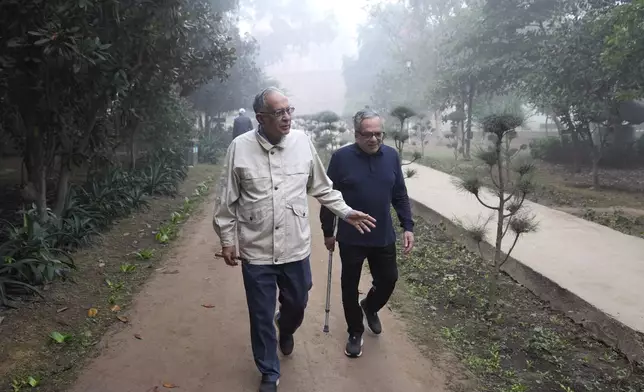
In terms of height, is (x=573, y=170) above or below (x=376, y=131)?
below

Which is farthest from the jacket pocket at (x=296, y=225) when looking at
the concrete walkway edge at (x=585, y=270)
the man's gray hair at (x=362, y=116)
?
the concrete walkway edge at (x=585, y=270)

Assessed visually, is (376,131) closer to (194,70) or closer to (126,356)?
(126,356)

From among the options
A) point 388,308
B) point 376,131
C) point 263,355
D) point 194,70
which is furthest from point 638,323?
point 194,70

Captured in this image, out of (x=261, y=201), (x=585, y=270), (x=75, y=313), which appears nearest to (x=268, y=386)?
(x=261, y=201)

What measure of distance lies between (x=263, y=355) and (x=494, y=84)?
15.9 m

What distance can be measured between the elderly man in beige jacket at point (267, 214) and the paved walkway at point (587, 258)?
226 cm

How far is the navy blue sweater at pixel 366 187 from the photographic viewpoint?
125 inches

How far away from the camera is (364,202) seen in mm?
3186

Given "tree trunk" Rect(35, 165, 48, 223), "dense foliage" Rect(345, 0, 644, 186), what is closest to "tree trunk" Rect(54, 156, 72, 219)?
"tree trunk" Rect(35, 165, 48, 223)

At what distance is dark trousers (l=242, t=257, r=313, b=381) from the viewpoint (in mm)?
2799

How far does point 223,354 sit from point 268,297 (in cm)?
83

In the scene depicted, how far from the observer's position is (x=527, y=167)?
4066 mm

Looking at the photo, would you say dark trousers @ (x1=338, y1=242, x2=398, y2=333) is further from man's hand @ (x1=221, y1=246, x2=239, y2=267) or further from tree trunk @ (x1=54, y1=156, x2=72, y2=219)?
tree trunk @ (x1=54, y1=156, x2=72, y2=219)

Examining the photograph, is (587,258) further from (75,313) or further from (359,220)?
(75,313)
